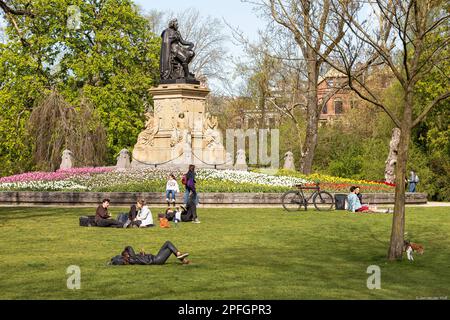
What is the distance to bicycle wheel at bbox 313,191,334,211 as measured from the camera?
106 ft

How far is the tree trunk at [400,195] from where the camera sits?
16891mm

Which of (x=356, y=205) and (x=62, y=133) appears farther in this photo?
(x=62, y=133)

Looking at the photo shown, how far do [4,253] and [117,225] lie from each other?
6.40 meters

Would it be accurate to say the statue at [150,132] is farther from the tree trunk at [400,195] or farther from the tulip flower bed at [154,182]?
the tree trunk at [400,195]

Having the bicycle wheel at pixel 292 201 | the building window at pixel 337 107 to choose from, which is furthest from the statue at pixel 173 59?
the building window at pixel 337 107

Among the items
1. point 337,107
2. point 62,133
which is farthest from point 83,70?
point 337,107

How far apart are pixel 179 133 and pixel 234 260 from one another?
2448cm

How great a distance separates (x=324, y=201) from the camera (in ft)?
107

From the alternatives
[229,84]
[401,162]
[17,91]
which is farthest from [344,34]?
[229,84]

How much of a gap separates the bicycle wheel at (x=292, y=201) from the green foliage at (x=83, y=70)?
79.1ft

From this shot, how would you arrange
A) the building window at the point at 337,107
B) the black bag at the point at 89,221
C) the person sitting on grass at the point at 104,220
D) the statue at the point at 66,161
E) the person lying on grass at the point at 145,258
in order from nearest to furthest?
the person lying on grass at the point at 145,258 < the person sitting on grass at the point at 104,220 < the black bag at the point at 89,221 < the statue at the point at 66,161 < the building window at the point at 337,107

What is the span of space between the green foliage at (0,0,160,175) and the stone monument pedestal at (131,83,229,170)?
1323 centimetres

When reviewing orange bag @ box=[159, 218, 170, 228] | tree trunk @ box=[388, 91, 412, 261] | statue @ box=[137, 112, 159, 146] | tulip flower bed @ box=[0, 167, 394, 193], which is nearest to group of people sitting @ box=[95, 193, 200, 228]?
orange bag @ box=[159, 218, 170, 228]

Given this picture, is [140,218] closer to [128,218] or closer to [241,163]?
[128,218]
